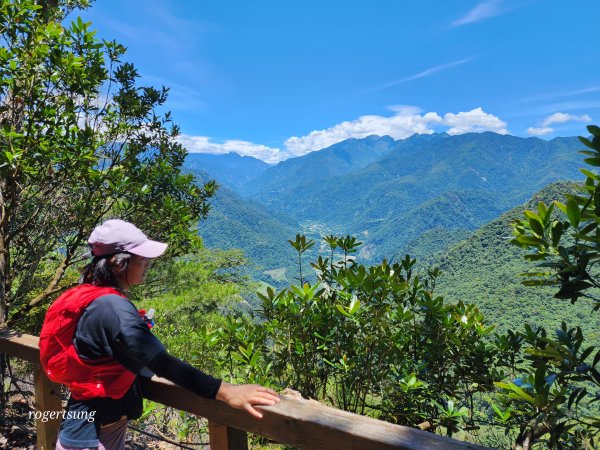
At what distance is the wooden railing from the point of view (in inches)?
36.9

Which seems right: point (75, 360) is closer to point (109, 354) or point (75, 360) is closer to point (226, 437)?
point (109, 354)

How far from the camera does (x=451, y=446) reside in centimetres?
88

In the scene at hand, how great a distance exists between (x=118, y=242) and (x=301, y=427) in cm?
81

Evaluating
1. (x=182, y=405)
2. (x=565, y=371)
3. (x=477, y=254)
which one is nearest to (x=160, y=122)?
(x=182, y=405)

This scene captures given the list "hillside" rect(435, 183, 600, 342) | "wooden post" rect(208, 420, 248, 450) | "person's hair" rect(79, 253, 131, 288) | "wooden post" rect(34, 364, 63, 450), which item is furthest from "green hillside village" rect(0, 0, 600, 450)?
"hillside" rect(435, 183, 600, 342)

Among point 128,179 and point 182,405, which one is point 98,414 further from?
point 128,179

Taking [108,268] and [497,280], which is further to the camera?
[497,280]

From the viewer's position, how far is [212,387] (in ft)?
3.89

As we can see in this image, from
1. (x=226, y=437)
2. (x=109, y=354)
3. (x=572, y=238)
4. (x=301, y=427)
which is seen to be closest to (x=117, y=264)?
(x=109, y=354)

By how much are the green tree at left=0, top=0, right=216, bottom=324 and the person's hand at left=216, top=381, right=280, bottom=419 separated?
210 centimetres

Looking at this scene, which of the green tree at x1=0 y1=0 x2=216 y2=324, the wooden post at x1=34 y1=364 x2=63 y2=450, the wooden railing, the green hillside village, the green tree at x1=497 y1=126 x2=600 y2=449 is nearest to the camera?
the wooden railing

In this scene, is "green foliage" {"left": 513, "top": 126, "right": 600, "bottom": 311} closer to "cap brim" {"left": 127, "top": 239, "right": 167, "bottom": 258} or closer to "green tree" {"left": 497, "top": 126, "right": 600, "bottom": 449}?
"green tree" {"left": 497, "top": 126, "right": 600, "bottom": 449}

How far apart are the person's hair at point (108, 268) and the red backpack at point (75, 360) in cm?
4

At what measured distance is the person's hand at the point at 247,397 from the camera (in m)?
1.14
